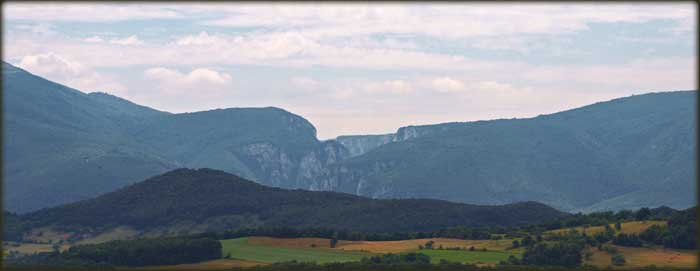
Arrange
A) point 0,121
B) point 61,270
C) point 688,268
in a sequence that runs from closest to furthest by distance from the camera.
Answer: point 0,121, point 688,268, point 61,270

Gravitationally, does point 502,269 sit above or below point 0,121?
below

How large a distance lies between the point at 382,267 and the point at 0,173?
8096cm

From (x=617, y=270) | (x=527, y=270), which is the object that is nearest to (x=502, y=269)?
(x=527, y=270)

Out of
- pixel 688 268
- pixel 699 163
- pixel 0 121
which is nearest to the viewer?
pixel 699 163

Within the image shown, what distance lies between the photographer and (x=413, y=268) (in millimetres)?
196250

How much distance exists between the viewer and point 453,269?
19525cm

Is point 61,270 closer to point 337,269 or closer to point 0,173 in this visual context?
point 337,269

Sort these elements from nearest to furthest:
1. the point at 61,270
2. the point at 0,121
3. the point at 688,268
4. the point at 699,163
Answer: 1. the point at 699,163
2. the point at 0,121
3. the point at 688,268
4. the point at 61,270

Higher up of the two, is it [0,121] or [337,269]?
[0,121]

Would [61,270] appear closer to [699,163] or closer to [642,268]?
[642,268]

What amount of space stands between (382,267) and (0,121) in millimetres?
82138

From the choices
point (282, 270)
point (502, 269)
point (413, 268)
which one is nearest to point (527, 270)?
point (502, 269)

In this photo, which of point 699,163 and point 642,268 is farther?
point 642,268

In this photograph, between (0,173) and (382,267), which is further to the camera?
(382,267)
